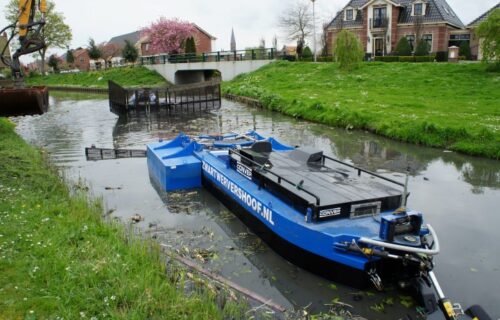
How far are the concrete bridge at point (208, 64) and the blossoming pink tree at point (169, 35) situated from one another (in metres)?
11.5

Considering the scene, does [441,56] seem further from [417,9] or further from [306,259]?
[306,259]

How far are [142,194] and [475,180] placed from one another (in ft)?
30.1

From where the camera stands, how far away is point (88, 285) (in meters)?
5.38

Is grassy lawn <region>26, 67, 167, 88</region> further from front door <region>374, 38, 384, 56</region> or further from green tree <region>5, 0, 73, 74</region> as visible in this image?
front door <region>374, 38, 384, 56</region>

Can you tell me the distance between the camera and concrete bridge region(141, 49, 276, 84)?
42.0 metres

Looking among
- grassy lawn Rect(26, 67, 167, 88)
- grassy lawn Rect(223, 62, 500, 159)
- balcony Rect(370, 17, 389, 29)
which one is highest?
balcony Rect(370, 17, 389, 29)

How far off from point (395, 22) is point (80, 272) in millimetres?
44633

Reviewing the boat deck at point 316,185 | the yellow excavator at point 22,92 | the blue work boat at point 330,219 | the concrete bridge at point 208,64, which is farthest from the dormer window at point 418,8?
the boat deck at point 316,185

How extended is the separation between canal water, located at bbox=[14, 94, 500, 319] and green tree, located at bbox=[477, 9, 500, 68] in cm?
1355

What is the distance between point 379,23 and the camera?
44156 mm

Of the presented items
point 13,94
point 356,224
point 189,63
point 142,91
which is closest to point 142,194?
point 13,94

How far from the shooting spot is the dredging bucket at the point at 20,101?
12984 millimetres

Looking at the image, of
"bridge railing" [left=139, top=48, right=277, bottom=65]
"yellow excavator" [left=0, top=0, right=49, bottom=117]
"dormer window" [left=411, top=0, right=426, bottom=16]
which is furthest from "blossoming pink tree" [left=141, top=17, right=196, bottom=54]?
"yellow excavator" [left=0, top=0, right=49, bottom=117]

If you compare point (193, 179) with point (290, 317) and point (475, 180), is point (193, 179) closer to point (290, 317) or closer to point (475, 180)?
point (290, 317)
